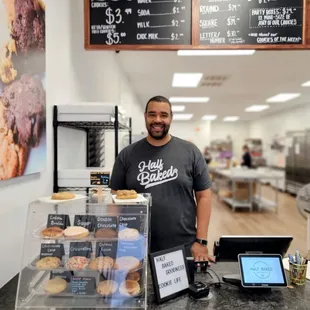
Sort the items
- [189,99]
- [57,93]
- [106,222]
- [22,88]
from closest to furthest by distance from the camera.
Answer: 1. [106,222]
2. [22,88]
3. [57,93]
4. [189,99]

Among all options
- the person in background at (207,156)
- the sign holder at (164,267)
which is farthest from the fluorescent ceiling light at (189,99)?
the sign holder at (164,267)

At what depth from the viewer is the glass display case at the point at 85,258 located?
111 cm

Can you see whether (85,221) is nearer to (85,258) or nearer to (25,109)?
(85,258)

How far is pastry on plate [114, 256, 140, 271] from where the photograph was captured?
3.73ft

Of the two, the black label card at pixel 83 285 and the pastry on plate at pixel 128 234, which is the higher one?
the pastry on plate at pixel 128 234

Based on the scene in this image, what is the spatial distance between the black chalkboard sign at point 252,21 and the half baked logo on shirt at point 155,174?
1.04 metres

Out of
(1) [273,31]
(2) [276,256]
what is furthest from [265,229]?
(2) [276,256]

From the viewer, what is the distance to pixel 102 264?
114 centimetres

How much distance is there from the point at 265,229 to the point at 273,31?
4273mm

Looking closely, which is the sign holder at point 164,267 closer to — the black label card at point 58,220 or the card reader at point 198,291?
the card reader at point 198,291

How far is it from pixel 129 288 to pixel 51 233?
365 mm

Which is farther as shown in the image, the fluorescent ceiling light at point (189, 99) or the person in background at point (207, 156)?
the person in background at point (207, 156)

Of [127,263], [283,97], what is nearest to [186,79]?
[283,97]

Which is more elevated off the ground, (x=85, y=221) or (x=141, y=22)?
(x=141, y=22)
